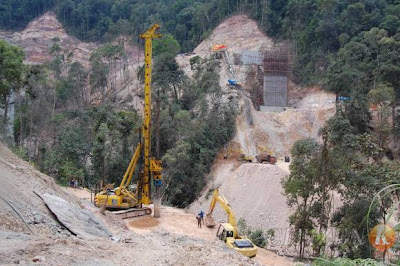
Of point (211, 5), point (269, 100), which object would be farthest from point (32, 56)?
point (269, 100)

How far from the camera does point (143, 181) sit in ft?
63.2

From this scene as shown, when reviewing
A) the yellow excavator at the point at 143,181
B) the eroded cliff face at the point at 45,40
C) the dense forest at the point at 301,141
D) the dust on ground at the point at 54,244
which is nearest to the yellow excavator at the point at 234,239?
the dense forest at the point at 301,141

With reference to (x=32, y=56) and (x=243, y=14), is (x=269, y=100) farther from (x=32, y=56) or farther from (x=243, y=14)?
(x=32, y=56)

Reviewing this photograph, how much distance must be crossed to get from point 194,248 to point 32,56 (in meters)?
60.3

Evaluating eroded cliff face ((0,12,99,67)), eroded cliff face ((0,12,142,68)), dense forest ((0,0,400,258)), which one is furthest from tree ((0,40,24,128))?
eroded cliff face ((0,12,99,67))

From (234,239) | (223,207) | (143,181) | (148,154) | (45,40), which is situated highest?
(45,40)

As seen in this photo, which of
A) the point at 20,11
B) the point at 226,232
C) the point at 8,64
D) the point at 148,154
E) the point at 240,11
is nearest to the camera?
the point at 226,232

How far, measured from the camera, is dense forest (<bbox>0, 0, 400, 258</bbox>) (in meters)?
15.8

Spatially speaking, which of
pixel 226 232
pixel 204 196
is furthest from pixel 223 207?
pixel 204 196

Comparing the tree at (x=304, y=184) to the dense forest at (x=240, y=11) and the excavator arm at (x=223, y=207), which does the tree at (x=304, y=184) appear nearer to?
the excavator arm at (x=223, y=207)

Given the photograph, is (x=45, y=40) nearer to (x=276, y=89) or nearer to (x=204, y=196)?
(x=276, y=89)

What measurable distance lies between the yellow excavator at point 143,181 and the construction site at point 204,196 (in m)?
0.05

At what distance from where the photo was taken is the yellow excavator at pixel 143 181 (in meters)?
18.3

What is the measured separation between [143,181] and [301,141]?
737cm
